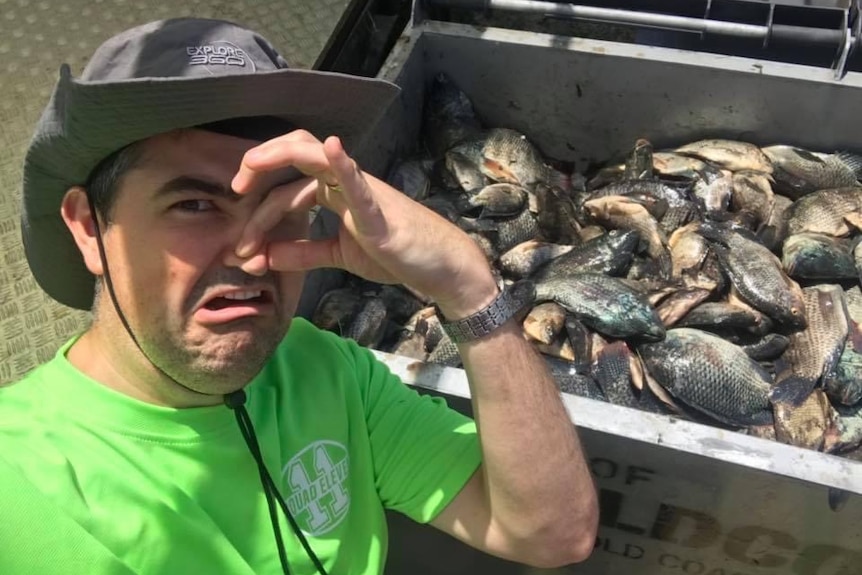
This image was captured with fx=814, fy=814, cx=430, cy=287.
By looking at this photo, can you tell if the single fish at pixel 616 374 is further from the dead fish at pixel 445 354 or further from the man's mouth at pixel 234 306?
the man's mouth at pixel 234 306

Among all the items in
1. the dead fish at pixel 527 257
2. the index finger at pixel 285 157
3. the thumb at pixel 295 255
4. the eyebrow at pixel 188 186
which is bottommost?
the dead fish at pixel 527 257

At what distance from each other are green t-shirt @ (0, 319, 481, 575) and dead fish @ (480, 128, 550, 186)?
1.99 meters

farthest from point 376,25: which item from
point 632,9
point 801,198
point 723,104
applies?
point 801,198

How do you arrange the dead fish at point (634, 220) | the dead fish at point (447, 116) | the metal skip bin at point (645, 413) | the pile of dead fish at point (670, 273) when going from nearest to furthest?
1. the metal skip bin at point (645, 413)
2. the pile of dead fish at point (670, 273)
3. the dead fish at point (634, 220)
4. the dead fish at point (447, 116)

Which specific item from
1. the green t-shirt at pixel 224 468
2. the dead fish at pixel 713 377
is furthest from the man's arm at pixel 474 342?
the dead fish at pixel 713 377

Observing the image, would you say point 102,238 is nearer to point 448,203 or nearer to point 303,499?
point 303,499

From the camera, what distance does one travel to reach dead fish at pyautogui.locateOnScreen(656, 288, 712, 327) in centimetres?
305

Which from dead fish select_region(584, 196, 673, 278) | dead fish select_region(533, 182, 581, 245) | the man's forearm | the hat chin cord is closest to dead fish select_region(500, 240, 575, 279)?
dead fish select_region(533, 182, 581, 245)

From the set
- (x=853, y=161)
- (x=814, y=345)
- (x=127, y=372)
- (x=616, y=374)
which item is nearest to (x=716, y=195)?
(x=853, y=161)

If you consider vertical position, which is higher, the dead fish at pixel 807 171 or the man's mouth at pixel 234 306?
the man's mouth at pixel 234 306

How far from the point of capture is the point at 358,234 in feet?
4.50

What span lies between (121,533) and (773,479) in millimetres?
1541

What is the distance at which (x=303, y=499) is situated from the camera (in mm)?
1622

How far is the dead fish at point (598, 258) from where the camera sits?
3.20 m
